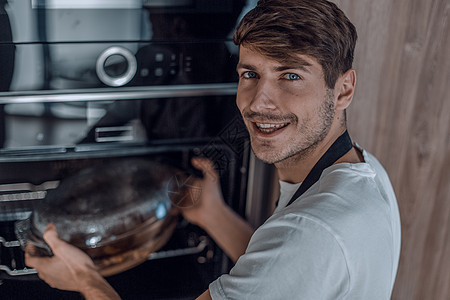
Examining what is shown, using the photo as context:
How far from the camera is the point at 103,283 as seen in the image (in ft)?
3.16

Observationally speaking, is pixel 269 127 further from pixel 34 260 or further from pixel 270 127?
pixel 34 260

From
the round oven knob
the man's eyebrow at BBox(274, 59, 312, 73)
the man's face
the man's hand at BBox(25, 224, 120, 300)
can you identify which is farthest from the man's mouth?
the man's hand at BBox(25, 224, 120, 300)

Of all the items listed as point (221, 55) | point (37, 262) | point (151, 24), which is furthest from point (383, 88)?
point (37, 262)

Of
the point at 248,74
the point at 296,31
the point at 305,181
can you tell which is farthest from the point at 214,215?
the point at 296,31

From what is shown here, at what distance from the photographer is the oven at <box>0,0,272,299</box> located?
87cm

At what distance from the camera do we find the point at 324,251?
77 centimetres

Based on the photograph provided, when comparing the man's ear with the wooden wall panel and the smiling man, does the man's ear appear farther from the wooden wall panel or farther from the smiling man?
the wooden wall panel

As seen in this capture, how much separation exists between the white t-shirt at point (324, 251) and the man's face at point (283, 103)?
3.9 inches

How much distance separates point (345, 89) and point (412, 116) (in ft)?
1.37

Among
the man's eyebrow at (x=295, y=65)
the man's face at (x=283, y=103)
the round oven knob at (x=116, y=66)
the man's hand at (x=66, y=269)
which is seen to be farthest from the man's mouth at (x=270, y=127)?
the man's hand at (x=66, y=269)

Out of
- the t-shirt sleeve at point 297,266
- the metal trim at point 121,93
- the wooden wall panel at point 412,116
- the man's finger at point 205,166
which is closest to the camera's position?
the t-shirt sleeve at point 297,266

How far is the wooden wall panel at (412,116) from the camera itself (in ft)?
3.81

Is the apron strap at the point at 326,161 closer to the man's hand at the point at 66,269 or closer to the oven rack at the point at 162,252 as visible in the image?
the oven rack at the point at 162,252

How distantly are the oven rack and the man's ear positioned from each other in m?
0.42
